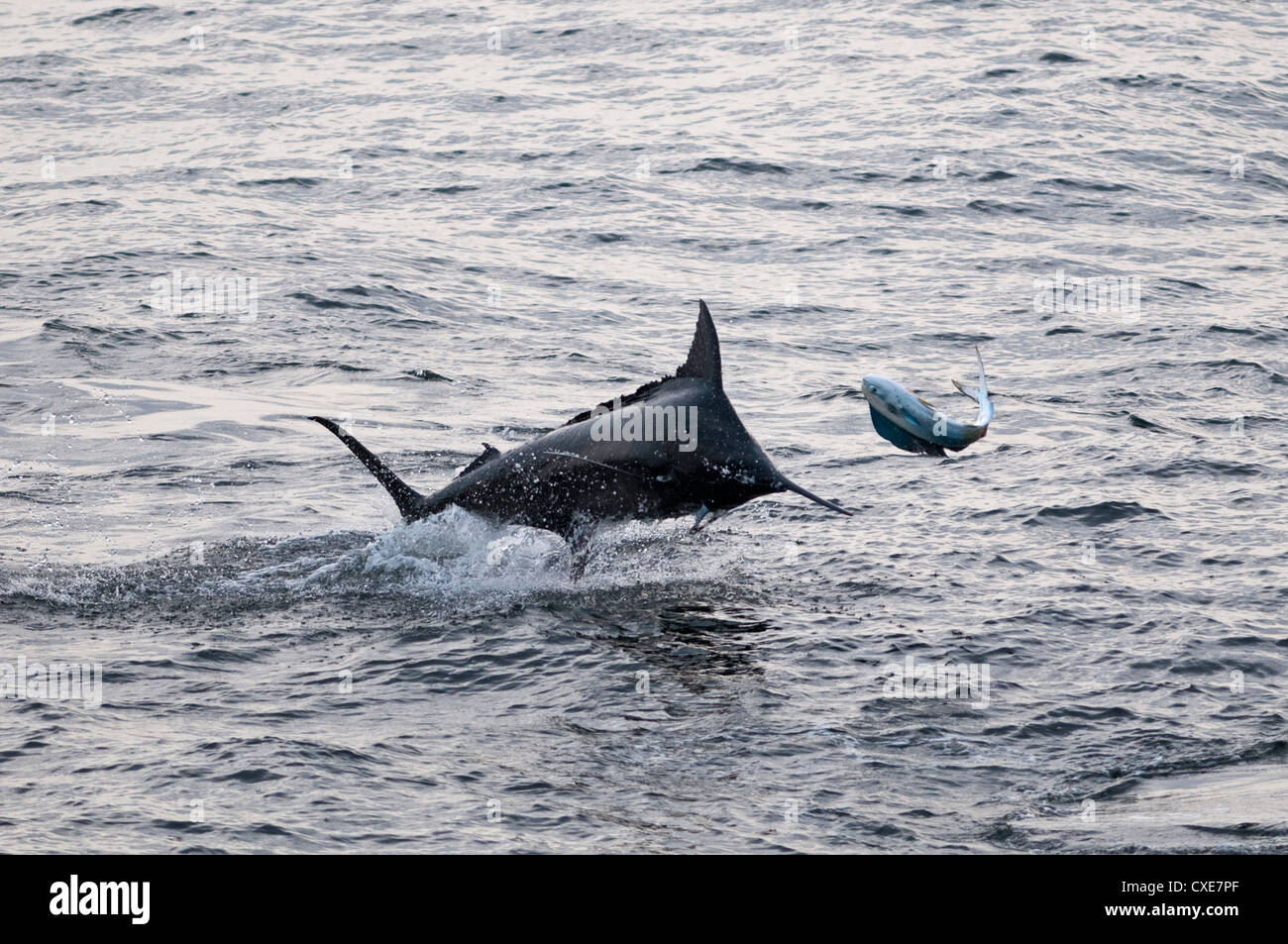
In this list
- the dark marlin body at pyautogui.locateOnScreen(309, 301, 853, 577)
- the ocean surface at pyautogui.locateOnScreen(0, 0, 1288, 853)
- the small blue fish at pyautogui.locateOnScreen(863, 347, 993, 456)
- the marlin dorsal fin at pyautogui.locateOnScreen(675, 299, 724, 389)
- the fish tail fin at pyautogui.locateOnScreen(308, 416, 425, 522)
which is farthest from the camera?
the fish tail fin at pyautogui.locateOnScreen(308, 416, 425, 522)

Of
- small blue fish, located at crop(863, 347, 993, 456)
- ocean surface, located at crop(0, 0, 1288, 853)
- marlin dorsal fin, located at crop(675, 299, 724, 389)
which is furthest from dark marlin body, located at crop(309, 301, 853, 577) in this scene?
small blue fish, located at crop(863, 347, 993, 456)

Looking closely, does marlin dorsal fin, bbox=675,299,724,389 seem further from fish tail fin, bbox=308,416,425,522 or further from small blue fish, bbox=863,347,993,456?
fish tail fin, bbox=308,416,425,522

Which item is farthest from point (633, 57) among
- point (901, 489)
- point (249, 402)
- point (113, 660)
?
point (113, 660)

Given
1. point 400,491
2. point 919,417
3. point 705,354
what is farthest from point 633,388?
point 919,417

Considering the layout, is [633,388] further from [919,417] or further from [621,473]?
[919,417]

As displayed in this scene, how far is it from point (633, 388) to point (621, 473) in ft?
→ 21.7

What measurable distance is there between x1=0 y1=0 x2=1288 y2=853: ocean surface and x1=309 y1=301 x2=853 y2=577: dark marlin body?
383mm

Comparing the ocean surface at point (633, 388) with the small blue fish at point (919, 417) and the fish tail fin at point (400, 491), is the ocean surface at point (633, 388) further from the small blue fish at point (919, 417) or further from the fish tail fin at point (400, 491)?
the small blue fish at point (919, 417)

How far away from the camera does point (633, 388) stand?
18062mm

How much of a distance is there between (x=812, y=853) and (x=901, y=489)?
720cm

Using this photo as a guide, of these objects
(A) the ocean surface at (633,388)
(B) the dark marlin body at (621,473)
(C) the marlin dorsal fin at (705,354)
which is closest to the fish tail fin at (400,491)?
(B) the dark marlin body at (621,473)

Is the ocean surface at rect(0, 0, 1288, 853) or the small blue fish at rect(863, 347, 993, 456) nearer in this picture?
the ocean surface at rect(0, 0, 1288, 853)

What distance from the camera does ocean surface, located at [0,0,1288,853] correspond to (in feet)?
30.5
